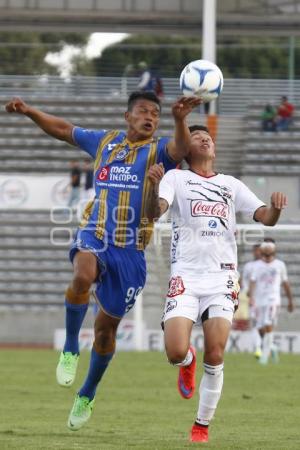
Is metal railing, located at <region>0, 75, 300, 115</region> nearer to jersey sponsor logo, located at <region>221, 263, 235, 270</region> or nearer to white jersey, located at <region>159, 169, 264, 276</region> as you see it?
white jersey, located at <region>159, 169, 264, 276</region>

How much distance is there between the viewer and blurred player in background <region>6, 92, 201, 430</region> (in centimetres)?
980

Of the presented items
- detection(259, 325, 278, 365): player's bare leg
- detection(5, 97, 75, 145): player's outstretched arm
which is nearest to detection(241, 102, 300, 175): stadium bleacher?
detection(259, 325, 278, 365): player's bare leg

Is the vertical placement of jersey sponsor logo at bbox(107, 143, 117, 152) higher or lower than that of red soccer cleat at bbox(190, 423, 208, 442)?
higher

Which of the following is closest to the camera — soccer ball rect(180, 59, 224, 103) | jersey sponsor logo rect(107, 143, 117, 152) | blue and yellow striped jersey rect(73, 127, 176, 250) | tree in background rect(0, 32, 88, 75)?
soccer ball rect(180, 59, 224, 103)

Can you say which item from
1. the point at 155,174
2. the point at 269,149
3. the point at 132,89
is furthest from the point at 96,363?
the point at 132,89

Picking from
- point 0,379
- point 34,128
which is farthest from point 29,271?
point 0,379

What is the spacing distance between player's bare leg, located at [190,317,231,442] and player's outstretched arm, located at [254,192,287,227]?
0.85 metres

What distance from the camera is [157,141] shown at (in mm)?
10016

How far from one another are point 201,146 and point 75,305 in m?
1.68

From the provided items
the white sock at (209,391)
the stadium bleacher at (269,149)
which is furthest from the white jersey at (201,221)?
the stadium bleacher at (269,149)

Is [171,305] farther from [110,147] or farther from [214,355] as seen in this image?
[110,147]

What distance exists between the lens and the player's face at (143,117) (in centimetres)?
988

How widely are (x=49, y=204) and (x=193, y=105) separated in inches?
779

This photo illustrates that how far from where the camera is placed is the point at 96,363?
33.9 ft
